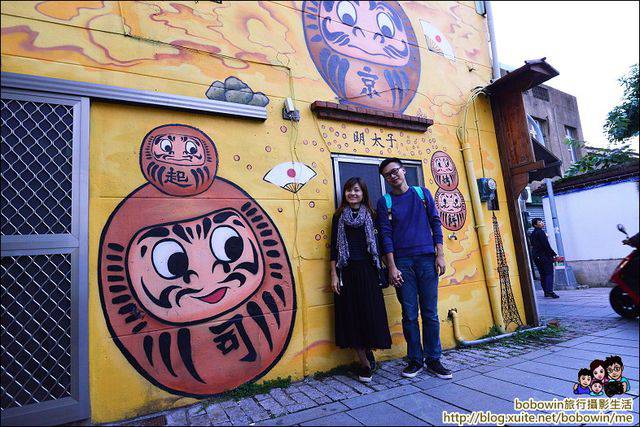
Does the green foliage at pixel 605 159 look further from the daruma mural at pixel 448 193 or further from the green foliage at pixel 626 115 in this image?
the daruma mural at pixel 448 193

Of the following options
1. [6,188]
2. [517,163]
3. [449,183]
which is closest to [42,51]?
[6,188]

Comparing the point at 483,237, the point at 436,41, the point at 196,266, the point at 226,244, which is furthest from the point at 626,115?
the point at 436,41

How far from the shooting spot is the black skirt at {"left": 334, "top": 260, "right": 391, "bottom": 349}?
9.42ft

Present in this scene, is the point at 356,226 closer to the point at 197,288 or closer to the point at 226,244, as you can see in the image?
the point at 226,244

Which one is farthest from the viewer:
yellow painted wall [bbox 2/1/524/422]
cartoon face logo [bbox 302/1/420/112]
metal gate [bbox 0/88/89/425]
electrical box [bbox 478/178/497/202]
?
electrical box [bbox 478/178/497/202]

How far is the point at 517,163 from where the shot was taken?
15.2 feet

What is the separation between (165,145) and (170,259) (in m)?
0.92

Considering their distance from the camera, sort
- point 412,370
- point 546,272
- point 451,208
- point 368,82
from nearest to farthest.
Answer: point 412,370, point 368,82, point 451,208, point 546,272

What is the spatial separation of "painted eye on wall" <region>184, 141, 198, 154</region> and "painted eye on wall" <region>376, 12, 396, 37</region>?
2.75 m

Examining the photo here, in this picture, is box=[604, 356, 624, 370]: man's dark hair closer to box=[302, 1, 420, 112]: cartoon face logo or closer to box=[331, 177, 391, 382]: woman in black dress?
box=[331, 177, 391, 382]: woman in black dress

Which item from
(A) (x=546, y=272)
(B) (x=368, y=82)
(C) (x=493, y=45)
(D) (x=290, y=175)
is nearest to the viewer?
(D) (x=290, y=175)

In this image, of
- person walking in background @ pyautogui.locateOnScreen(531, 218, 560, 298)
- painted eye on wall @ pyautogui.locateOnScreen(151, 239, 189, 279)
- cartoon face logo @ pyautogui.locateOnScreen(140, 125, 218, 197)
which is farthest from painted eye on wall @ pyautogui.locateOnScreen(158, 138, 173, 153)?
person walking in background @ pyautogui.locateOnScreen(531, 218, 560, 298)

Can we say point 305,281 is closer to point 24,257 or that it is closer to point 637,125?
point 24,257

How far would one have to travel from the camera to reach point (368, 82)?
3.90m
